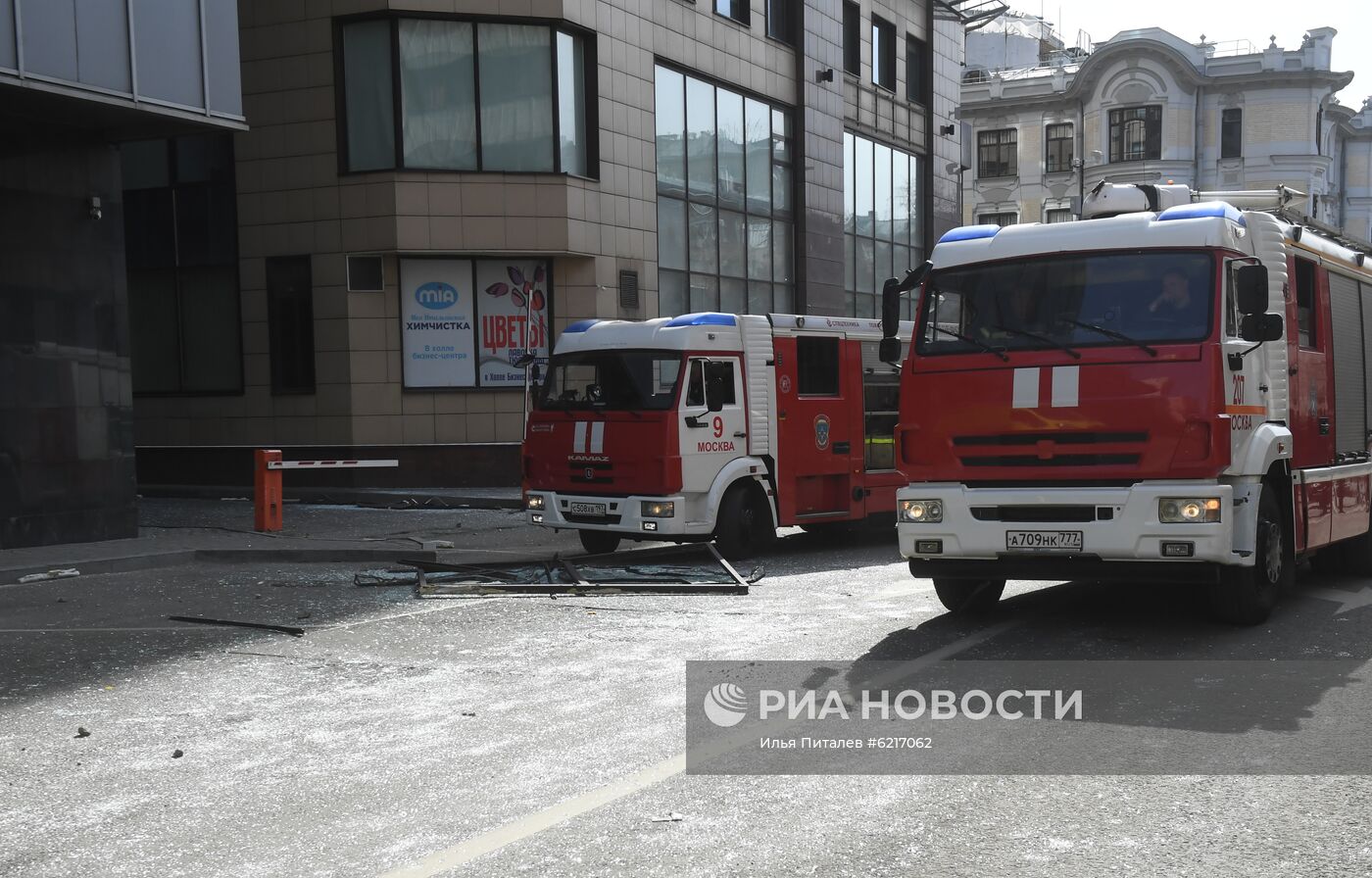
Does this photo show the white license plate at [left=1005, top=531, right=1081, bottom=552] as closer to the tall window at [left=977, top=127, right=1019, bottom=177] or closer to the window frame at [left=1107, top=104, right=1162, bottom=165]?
the window frame at [left=1107, top=104, right=1162, bottom=165]

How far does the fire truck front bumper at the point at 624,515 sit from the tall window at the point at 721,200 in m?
12.6

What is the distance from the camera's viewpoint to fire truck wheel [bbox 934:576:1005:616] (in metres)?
9.39

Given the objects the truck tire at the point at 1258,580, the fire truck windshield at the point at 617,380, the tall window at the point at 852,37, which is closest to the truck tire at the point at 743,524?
the fire truck windshield at the point at 617,380

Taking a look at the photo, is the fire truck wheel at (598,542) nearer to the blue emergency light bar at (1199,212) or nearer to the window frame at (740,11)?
the blue emergency light bar at (1199,212)

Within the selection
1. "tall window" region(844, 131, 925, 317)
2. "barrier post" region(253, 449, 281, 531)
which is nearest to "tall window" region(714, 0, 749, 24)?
"tall window" region(844, 131, 925, 317)

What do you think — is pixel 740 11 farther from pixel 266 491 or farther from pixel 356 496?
pixel 266 491

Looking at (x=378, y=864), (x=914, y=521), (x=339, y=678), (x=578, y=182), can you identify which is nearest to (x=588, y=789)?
(x=378, y=864)

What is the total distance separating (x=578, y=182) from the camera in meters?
23.5

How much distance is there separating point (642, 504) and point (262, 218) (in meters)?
13.3

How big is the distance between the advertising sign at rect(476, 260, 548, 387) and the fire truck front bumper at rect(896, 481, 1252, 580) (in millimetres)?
15451

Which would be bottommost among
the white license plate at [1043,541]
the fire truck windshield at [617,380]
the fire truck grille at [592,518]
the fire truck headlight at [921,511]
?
the fire truck grille at [592,518]

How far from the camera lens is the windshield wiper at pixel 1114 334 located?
810cm

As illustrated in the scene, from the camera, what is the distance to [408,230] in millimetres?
22516

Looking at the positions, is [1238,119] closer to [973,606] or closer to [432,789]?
[973,606]
